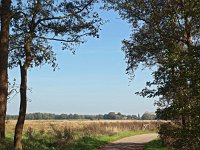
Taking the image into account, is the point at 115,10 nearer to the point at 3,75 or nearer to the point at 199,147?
the point at 3,75

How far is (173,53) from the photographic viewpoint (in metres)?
13.8

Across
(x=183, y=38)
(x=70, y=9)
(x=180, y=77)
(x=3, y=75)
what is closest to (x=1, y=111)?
(x=3, y=75)

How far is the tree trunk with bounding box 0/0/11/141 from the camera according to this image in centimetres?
1888

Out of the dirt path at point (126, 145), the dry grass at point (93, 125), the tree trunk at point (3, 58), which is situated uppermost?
the tree trunk at point (3, 58)

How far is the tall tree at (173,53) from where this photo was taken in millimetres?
12698

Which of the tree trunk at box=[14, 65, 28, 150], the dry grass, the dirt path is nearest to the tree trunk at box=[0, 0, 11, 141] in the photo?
the tree trunk at box=[14, 65, 28, 150]

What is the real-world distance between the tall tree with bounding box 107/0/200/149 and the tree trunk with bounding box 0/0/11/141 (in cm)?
628

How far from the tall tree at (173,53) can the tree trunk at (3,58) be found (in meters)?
6.28

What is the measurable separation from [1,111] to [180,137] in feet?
28.9

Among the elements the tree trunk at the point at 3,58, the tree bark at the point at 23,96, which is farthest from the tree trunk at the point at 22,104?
the tree trunk at the point at 3,58

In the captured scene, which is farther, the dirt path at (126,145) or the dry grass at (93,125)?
the dry grass at (93,125)

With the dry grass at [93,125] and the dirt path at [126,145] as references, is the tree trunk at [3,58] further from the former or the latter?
the dry grass at [93,125]

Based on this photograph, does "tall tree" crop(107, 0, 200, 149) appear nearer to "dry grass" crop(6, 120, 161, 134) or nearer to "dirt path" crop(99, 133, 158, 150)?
"dirt path" crop(99, 133, 158, 150)

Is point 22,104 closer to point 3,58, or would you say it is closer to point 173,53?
point 3,58
